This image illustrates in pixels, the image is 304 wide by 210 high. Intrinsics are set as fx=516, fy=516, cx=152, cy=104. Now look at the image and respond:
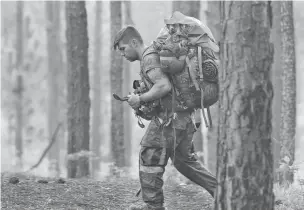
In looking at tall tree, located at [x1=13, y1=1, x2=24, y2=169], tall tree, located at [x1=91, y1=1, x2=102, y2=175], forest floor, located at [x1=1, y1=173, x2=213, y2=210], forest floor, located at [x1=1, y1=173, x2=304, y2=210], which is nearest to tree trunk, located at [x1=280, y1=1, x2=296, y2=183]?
forest floor, located at [x1=1, y1=173, x2=304, y2=210]

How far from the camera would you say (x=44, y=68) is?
1563 inches

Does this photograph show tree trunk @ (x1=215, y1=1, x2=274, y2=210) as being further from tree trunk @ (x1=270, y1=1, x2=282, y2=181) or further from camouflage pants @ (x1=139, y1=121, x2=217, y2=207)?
tree trunk @ (x1=270, y1=1, x2=282, y2=181)

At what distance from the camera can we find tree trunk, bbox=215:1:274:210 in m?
4.49

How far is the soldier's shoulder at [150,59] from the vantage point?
5914 mm

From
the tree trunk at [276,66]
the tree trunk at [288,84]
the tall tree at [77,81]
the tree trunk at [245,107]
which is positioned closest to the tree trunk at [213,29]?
the tree trunk at [276,66]

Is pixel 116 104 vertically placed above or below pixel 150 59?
below

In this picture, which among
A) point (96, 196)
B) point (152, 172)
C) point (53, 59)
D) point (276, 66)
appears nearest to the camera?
point (152, 172)

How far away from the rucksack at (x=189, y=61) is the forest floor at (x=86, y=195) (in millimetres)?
1878

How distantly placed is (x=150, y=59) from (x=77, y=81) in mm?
5231

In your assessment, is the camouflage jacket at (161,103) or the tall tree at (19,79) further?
the tall tree at (19,79)

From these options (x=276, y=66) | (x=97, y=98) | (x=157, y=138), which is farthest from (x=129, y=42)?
(x=97, y=98)

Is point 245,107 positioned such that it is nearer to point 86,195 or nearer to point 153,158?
point 153,158

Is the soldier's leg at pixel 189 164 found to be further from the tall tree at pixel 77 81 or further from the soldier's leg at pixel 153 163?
the tall tree at pixel 77 81

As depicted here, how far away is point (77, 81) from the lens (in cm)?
1095
